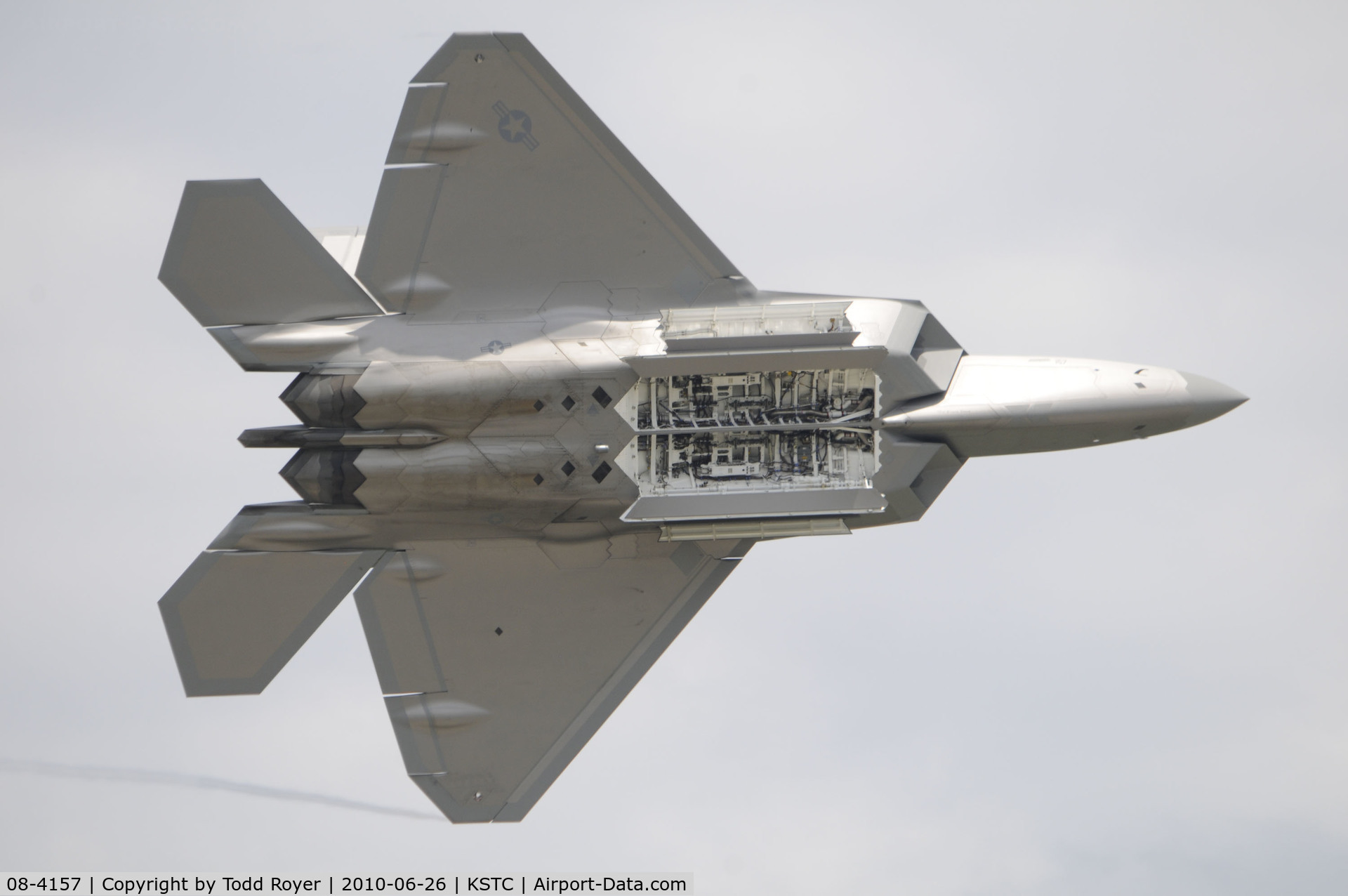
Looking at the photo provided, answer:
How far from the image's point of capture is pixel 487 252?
11.7 metres

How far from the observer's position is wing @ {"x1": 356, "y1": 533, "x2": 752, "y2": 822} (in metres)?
11.9

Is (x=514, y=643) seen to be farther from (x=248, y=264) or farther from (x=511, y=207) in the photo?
(x=248, y=264)

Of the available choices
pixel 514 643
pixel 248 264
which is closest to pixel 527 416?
pixel 514 643

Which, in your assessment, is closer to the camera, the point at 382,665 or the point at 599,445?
the point at 599,445

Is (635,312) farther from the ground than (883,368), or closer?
farther from the ground

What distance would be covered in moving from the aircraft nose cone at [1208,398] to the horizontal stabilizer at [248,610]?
8.46 m

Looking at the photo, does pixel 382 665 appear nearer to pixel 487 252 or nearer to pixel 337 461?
pixel 337 461

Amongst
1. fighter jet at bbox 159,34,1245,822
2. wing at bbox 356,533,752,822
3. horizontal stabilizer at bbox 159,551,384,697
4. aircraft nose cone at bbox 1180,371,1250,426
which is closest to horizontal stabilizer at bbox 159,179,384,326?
fighter jet at bbox 159,34,1245,822

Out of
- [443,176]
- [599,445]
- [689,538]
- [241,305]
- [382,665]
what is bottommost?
[382,665]

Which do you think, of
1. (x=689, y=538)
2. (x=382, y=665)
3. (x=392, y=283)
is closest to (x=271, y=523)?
(x=382, y=665)

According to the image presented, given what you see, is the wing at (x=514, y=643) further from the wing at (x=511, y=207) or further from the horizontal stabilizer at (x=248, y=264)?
the horizontal stabilizer at (x=248, y=264)

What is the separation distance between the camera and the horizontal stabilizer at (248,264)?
11.4 meters

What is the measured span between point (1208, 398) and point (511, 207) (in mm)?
7358

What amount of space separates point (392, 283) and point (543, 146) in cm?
209
